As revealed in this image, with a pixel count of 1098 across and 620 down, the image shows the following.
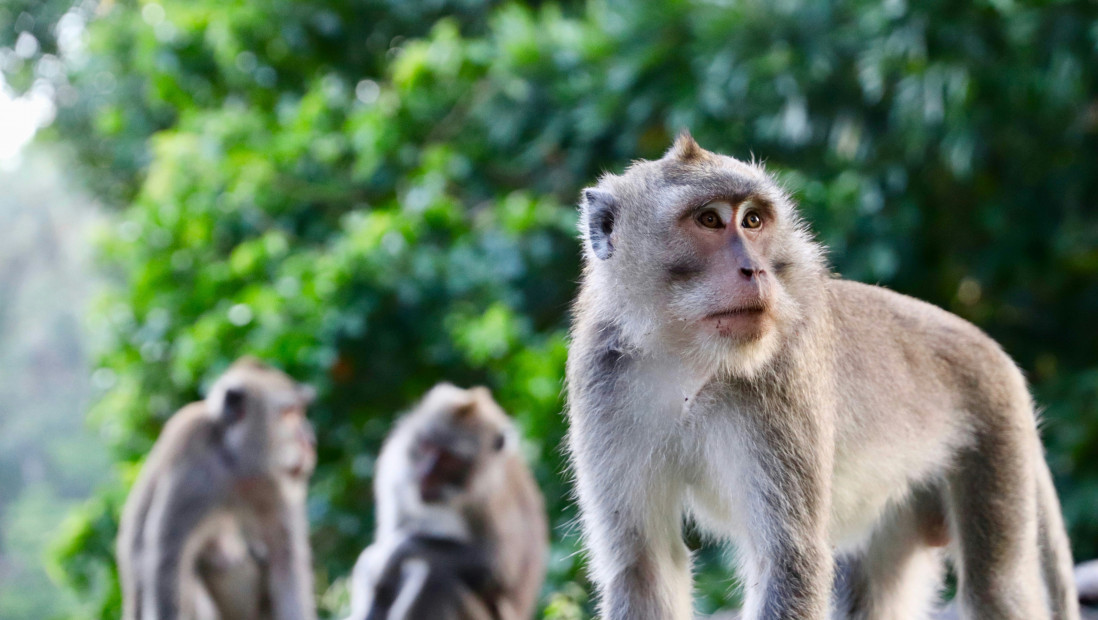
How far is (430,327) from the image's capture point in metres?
6.02

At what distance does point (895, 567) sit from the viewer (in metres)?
3.15

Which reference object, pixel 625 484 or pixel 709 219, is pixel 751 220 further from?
pixel 625 484

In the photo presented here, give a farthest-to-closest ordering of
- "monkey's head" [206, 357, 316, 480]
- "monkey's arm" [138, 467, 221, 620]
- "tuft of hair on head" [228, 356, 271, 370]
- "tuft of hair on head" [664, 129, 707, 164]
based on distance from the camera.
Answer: "tuft of hair on head" [228, 356, 271, 370]
"monkey's head" [206, 357, 316, 480]
"monkey's arm" [138, 467, 221, 620]
"tuft of hair on head" [664, 129, 707, 164]

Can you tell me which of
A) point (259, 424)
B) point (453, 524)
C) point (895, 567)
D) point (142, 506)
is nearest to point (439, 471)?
point (453, 524)

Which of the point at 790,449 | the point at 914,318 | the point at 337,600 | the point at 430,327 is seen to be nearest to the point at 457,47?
the point at 430,327

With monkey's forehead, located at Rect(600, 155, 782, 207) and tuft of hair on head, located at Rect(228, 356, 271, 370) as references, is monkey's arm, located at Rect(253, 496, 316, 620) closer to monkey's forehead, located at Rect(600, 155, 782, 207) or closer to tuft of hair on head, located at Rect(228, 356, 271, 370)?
tuft of hair on head, located at Rect(228, 356, 271, 370)

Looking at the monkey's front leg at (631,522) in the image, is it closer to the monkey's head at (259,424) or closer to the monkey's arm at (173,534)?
the monkey's arm at (173,534)

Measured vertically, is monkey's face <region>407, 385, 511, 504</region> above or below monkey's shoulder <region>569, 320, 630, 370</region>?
above

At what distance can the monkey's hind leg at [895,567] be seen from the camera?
3.09 metres

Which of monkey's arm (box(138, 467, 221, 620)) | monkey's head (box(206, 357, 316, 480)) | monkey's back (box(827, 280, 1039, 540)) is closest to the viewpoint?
monkey's back (box(827, 280, 1039, 540))

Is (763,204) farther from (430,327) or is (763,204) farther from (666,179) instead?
(430,327)

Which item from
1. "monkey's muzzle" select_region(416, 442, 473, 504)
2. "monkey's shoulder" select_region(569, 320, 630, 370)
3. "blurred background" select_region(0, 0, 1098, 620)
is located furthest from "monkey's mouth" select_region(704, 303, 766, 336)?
"blurred background" select_region(0, 0, 1098, 620)

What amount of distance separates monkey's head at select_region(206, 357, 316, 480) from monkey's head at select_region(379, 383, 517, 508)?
396 mm

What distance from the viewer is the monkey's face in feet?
14.6
